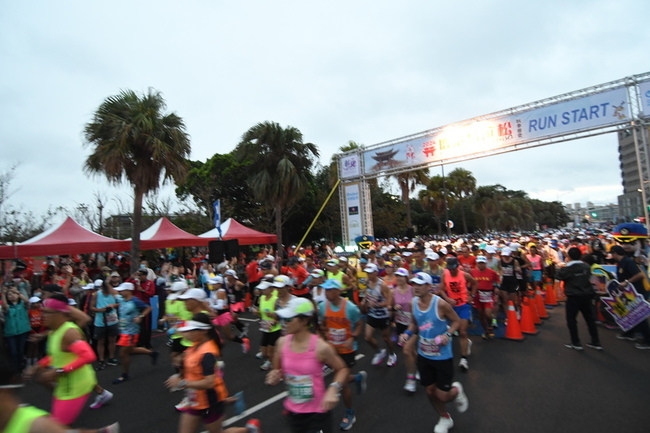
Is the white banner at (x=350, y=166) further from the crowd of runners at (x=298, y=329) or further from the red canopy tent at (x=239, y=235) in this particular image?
the crowd of runners at (x=298, y=329)

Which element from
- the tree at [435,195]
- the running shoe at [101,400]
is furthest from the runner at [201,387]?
the tree at [435,195]

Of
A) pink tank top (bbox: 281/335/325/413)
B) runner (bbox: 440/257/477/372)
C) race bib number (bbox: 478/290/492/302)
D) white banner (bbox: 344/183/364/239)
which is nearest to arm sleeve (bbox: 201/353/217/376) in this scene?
pink tank top (bbox: 281/335/325/413)

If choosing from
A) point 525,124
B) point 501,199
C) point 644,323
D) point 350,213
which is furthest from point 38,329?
point 501,199

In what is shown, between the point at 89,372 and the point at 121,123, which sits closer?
the point at 89,372

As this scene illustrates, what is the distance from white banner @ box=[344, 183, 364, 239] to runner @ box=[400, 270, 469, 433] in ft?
45.9

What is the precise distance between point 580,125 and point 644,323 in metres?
8.88

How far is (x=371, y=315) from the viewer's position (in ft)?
19.0

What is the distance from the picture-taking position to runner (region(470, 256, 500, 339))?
694 centimetres

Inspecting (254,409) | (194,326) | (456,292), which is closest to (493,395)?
(456,292)

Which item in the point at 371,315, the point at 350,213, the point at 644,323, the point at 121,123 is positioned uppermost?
the point at 121,123

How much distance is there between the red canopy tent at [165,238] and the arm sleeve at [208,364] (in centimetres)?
1250

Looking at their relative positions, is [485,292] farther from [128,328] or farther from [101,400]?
[101,400]

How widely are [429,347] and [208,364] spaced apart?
2207mm

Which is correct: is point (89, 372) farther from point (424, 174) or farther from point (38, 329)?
point (424, 174)
